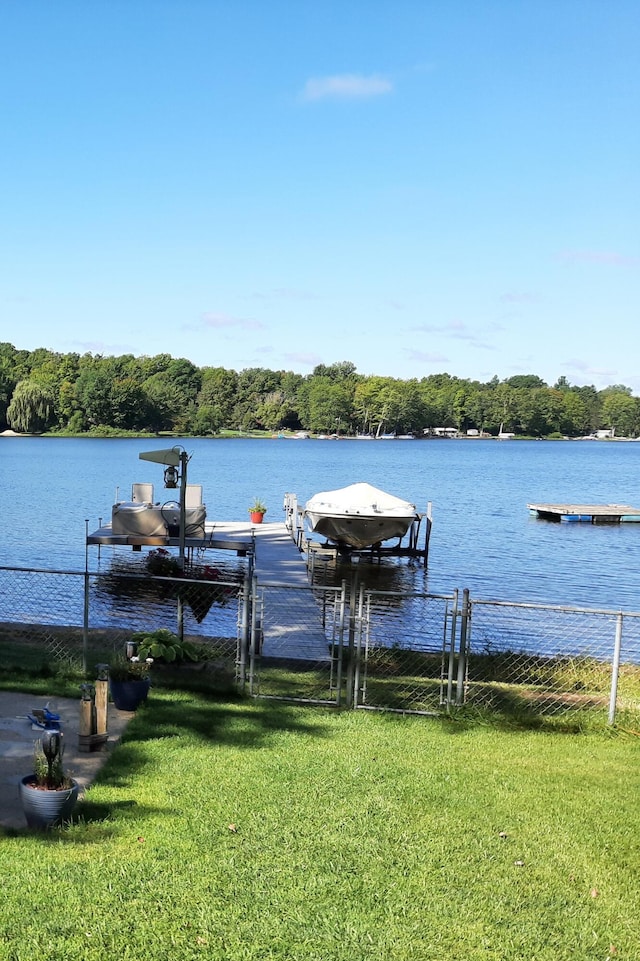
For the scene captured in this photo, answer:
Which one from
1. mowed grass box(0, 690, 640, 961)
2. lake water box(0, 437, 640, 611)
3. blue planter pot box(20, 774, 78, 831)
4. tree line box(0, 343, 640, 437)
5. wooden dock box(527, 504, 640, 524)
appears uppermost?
tree line box(0, 343, 640, 437)

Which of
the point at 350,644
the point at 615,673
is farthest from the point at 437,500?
the point at 350,644

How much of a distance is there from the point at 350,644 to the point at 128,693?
223 centimetres

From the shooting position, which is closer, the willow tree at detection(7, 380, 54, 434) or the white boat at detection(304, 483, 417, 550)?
the white boat at detection(304, 483, 417, 550)

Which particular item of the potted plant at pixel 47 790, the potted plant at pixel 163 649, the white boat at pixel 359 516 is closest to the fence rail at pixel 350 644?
the potted plant at pixel 163 649

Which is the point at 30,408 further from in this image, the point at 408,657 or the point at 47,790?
the point at 47,790

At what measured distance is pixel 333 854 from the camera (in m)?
5.44

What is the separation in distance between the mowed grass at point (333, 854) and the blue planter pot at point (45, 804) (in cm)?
11

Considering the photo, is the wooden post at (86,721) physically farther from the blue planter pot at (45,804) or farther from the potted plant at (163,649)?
the potted plant at (163,649)

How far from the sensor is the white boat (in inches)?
1009

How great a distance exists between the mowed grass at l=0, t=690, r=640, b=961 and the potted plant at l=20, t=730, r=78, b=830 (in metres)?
0.14

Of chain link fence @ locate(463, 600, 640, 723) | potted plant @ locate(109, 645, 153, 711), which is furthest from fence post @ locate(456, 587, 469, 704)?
potted plant @ locate(109, 645, 153, 711)

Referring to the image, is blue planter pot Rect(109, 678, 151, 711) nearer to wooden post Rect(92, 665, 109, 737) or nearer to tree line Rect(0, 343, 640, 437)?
wooden post Rect(92, 665, 109, 737)

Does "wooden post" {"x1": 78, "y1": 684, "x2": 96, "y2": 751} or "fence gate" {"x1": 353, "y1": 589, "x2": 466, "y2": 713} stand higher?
"wooden post" {"x1": 78, "y1": 684, "x2": 96, "y2": 751}

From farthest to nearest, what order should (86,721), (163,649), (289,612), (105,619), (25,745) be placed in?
(105,619)
(289,612)
(163,649)
(25,745)
(86,721)
